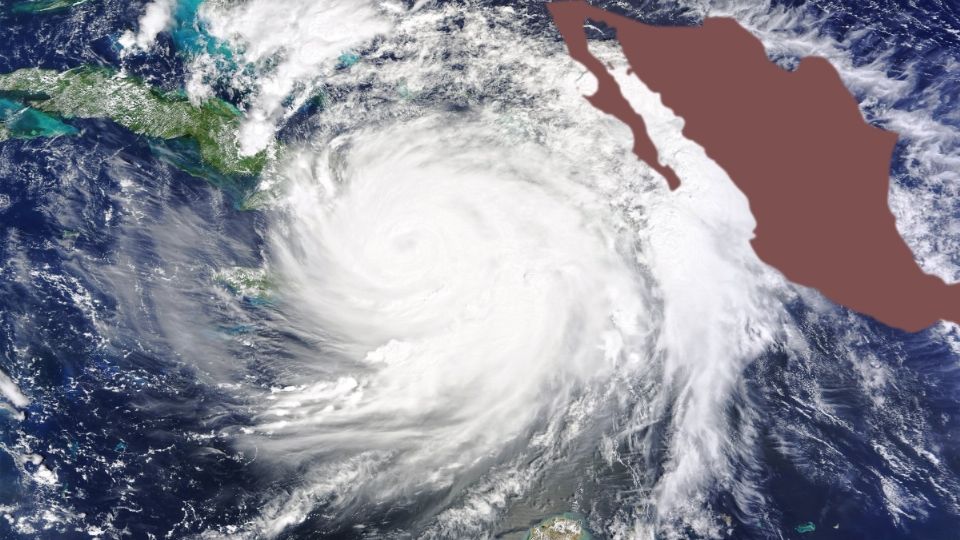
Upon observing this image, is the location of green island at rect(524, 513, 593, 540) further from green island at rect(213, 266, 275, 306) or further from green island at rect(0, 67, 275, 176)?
green island at rect(0, 67, 275, 176)

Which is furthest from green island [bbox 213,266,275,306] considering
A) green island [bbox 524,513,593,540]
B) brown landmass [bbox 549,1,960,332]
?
brown landmass [bbox 549,1,960,332]

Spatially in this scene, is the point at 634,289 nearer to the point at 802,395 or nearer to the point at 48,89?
the point at 802,395

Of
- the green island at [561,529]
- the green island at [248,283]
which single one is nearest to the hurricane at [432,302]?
the green island at [248,283]

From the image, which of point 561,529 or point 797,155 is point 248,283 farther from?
point 797,155

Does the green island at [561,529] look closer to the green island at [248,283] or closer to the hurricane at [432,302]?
the hurricane at [432,302]

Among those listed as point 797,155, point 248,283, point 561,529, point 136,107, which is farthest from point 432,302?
point 797,155

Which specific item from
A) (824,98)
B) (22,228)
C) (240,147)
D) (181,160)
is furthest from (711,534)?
(22,228)
